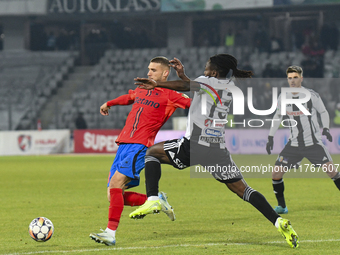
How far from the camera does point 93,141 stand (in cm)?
2683

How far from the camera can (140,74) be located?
1288 inches

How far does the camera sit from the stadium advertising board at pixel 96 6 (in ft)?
109

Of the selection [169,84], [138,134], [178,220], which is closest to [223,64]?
[169,84]

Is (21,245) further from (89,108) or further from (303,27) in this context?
(303,27)

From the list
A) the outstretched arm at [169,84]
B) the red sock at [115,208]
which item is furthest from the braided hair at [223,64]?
the red sock at [115,208]

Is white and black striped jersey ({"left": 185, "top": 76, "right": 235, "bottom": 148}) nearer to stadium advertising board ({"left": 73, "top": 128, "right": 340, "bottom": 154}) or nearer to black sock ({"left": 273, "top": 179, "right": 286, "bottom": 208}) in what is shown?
black sock ({"left": 273, "top": 179, "right": 286, "bottom": 208})

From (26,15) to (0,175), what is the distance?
21.7 meters

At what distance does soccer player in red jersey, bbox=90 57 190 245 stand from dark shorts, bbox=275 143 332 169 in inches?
107

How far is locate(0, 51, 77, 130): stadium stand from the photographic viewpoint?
31.1m

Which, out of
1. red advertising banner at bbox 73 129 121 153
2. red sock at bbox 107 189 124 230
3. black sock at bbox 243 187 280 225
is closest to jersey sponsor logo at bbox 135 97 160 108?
red sock at bbox 107 189 124 230

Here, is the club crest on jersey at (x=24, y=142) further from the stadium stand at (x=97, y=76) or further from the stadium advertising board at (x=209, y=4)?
the stadium advertising board at (x=209, y=4)

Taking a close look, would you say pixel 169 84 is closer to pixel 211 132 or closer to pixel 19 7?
pixel 211 132


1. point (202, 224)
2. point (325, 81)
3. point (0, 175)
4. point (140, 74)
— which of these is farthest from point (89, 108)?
point (202, 224)

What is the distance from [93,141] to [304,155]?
759 inches
